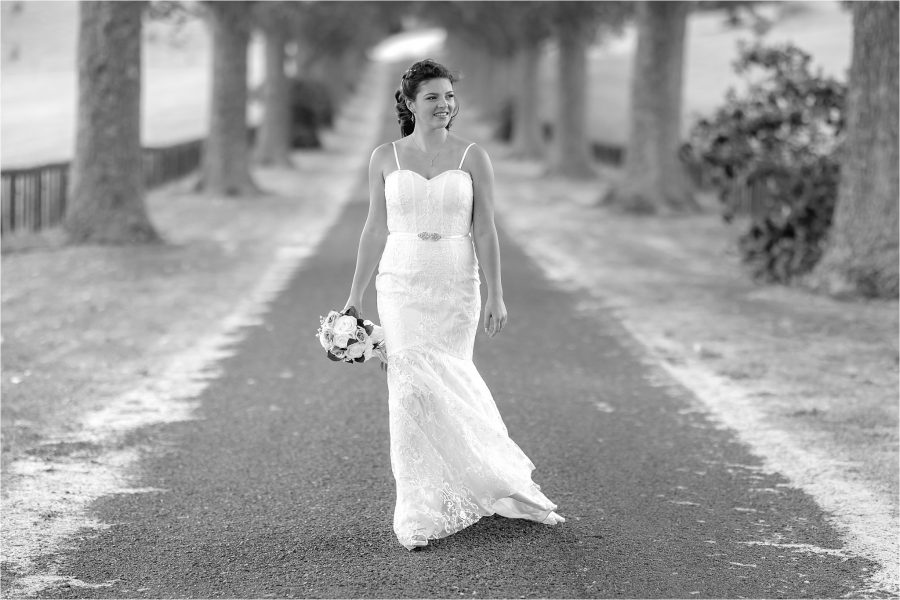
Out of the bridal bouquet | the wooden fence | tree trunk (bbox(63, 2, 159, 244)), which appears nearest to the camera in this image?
the bridal bouquet

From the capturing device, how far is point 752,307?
43.4 feet

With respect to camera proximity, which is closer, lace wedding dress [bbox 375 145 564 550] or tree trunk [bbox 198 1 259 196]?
lace wedding dress [bbox 375 145 564 550]

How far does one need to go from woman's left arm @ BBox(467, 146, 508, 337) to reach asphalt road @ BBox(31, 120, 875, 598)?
0.94 meters

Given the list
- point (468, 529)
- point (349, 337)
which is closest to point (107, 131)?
point (349, 337)

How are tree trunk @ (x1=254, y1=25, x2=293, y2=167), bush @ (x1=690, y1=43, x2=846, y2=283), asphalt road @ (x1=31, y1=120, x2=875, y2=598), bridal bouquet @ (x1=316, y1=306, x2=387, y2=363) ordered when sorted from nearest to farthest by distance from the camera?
asphalt road @ (x1=31, y1=120, x2=875, y2=598), bridal bouquet @ (x1=316, y1=306, x2=387, y2=363), bush @ (x1=690, y1=43, x2=846, y2=283), tree trunk @ (x1=254, y1=25, x2=293, y2=167)

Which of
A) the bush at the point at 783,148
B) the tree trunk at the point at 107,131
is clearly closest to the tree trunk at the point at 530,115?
the tree trunk at the point at 107,131

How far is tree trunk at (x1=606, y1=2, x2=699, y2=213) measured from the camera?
79.1ft

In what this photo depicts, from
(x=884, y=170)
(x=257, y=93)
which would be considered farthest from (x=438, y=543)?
(x=257, y=93)

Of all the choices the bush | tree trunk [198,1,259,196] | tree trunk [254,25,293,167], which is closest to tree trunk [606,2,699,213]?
the bush

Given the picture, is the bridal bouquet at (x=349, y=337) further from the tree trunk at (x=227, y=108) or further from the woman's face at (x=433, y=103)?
the tree trunk at (x=227, y=108)

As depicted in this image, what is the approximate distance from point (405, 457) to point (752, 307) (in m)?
8.14

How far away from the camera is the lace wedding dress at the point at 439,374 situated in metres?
5.77

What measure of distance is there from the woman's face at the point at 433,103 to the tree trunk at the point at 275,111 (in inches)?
1262

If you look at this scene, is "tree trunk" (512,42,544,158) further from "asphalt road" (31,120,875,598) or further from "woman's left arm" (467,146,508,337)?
"woman's left arm" (467,146,508,337)
